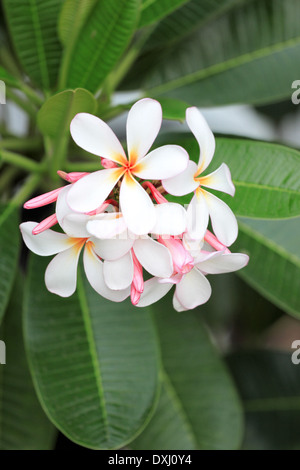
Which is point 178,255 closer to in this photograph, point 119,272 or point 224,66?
point 119,272

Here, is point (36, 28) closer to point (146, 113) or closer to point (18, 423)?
point (146, 113)

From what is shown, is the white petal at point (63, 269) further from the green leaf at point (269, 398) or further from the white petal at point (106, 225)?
the green leaf at point (269, 398)

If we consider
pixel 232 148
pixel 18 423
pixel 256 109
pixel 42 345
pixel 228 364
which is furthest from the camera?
pixel 256 109

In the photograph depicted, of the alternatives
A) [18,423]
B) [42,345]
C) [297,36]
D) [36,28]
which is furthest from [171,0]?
[18,423]

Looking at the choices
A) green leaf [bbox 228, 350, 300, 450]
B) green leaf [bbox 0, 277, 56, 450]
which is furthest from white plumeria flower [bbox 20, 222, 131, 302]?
green leaf [bbox 228, 350, 300, 450]

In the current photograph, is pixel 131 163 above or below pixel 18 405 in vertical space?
above
